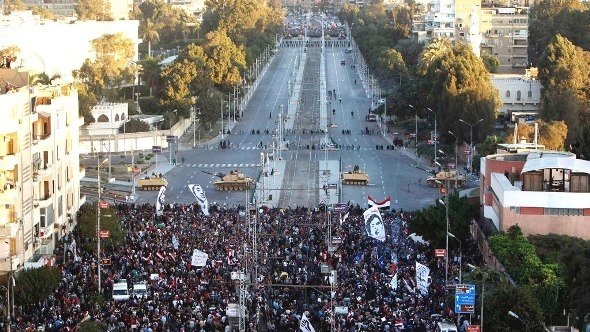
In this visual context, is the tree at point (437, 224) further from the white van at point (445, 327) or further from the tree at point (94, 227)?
the white van at point (445, 327)

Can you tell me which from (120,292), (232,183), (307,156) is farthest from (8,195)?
(307,156)

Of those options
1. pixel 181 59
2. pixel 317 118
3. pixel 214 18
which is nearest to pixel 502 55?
pixel 317 118

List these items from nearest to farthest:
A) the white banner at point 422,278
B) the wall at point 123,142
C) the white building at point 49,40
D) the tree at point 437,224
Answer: the white banner at point 422,278 < the tree at point 437,224 < the wall at point 123,142 < the white building at point 49,40

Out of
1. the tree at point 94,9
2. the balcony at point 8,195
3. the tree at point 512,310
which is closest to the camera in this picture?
the tree at point 512,310

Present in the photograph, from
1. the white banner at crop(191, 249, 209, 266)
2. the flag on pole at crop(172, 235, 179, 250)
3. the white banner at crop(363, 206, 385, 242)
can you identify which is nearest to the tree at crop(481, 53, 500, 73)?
the flag on pole at crop(172, 235, 179, 250)

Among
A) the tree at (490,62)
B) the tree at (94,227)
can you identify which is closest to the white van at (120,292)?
the tree at (94,227)

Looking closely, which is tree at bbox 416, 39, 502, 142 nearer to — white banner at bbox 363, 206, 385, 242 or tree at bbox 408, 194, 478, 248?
tree at bbox 408, 194, 478, 248

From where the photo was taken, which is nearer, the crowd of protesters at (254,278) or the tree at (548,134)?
the crowd of protesters at (254,278)

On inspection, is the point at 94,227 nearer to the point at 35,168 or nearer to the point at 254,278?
the point at 35,168
